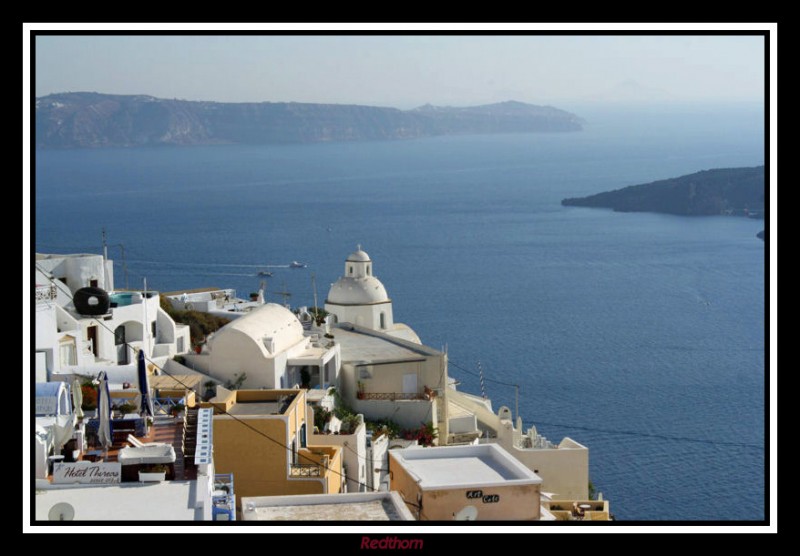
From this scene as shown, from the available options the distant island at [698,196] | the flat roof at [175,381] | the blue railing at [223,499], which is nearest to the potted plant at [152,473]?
the blue railing at [223,499]

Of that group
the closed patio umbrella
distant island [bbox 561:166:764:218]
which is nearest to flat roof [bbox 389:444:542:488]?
the closed patio umbrella

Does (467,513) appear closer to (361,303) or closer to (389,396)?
(389,396)

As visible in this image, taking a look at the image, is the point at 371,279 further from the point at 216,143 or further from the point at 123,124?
the point at 216,143

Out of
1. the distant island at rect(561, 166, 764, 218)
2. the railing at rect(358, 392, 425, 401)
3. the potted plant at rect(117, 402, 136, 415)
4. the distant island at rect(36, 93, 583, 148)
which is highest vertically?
the distant island at rect(36, 93, 583, 148)

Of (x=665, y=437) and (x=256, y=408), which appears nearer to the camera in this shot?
(x=256, y=408)

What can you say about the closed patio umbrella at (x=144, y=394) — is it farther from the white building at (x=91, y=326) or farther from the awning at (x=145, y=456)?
the white building at (x=91, y=326)

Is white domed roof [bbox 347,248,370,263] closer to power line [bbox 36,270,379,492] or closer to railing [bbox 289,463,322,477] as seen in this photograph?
power line [bbox 36,270,379,492]

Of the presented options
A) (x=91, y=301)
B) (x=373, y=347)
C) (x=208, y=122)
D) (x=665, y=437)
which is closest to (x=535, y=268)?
(x=665, y=437)
